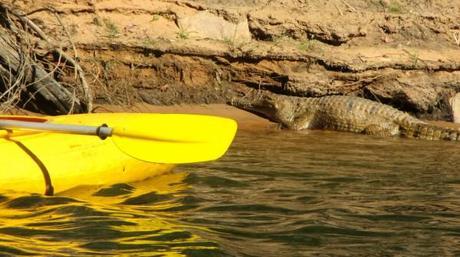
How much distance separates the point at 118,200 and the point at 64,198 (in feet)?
1.18

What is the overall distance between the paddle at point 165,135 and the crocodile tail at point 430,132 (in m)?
4.39

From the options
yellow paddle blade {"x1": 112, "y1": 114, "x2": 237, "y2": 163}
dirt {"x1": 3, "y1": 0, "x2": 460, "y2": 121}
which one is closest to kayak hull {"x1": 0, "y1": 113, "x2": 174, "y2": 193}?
yellow paddle blade {"x1": 112, "y1": 114, "x2": 237, "y2": 163}

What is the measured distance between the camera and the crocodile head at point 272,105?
400 inches

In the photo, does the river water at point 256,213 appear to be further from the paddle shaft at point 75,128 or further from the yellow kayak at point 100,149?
the paddle shaft at point 75,128

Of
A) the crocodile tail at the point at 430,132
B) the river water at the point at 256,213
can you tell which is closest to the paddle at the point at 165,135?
the river water at the point at 256,213

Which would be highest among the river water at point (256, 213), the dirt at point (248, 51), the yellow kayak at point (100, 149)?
the dirt at point (248, 51)

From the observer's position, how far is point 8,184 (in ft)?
16.7

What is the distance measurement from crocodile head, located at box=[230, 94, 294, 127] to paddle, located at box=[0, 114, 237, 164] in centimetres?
445

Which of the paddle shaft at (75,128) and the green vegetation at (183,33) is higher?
the green vegetation at (183,33)

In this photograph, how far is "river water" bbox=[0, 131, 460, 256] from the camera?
4363 millimetres

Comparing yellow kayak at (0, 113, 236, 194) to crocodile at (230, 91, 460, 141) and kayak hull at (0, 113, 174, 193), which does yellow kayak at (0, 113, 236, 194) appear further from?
crocodile at (230, 91, 460, 141)

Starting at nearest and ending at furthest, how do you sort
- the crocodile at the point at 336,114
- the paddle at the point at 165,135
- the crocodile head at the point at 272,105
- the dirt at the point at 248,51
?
1. the paddle at the point at 165,135
2. the dirt at the point at 248,51
3. the crocodile at the point at 336,114
4. the crocodile head at the point at 272,105

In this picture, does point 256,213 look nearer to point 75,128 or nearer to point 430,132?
point 75,128

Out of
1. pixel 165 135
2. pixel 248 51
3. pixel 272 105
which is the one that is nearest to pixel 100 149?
pixel 165 135
